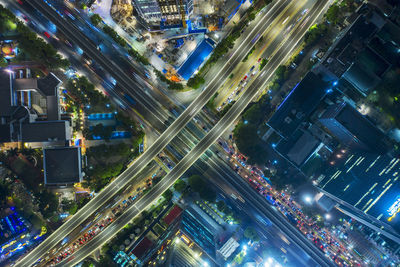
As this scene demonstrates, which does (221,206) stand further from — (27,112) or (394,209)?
(27,112)

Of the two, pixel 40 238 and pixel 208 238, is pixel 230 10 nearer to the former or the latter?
pixel 208 238

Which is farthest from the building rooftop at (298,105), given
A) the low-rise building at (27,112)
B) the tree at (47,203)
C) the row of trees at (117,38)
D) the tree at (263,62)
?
the tree at (47,203)

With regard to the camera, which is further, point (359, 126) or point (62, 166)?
point (62, 166)

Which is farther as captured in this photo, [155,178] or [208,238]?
[155,178]

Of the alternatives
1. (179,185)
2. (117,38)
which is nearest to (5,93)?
(117,38)

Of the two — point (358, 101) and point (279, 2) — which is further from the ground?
point (279, 2)

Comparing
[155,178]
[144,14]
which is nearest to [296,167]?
[155,178]
